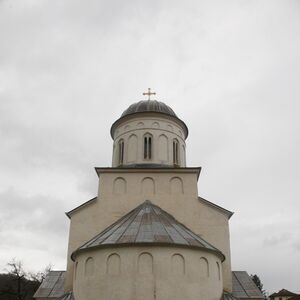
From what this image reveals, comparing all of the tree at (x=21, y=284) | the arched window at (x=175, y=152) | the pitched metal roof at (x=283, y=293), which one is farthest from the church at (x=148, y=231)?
the pitched metal roof at (x=283, y=293)

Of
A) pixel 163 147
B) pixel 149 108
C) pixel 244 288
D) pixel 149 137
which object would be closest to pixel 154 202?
pixel 163 147

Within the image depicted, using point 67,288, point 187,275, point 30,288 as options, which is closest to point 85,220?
point 67,288

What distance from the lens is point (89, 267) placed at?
14562 millimetres

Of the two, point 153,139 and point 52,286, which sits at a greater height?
point 153,139

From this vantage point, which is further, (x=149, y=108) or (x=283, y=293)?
(x=283, y=293)

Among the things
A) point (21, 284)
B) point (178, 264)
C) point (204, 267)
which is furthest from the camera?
point (21, 284)

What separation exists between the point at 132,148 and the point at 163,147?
6.97 ft

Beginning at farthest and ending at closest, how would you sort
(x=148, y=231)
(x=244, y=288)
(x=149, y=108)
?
1. (x=149, y=108)
2. (x=244, y=288)
3. (x=148, y=231)

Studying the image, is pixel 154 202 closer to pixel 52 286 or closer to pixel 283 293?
pixel 52 286

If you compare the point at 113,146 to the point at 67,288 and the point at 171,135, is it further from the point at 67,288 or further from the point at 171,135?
the point at 67,288

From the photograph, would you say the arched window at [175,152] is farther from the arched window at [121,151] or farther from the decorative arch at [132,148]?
the arched window at [121,151]

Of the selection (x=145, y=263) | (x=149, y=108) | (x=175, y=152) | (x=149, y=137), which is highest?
(x=149, y=108)

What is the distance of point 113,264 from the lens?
546 inches

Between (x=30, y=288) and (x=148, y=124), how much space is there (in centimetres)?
3483
